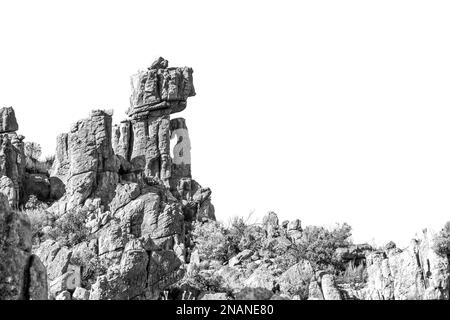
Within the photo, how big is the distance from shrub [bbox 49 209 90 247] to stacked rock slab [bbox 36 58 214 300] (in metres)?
0.50

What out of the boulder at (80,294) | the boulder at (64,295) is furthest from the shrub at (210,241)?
the boulder at (64,295)

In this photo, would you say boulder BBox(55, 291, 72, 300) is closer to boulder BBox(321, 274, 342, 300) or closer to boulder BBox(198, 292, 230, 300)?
boulder BBox(198, 292, 230, 300)

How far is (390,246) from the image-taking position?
84500 millimetres

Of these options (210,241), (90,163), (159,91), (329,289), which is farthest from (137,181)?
(329,289)

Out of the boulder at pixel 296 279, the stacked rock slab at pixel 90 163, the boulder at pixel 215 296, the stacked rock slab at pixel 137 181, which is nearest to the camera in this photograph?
the boulder at pixel 215 296

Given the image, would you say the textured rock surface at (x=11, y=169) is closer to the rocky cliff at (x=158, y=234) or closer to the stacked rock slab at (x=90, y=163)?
the rocky cliff at (x=158, y=234)

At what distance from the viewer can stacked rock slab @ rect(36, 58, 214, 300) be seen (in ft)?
244

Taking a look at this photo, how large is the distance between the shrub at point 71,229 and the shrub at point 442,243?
21.4 meters

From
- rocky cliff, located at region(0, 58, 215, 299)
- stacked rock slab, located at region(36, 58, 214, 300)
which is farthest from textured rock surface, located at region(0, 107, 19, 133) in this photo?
stacked rock slab, located at region(36, 58, 214, 300)

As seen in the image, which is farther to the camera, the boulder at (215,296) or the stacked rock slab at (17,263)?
the boulder at (215,296)

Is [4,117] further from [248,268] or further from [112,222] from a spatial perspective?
[248,268]

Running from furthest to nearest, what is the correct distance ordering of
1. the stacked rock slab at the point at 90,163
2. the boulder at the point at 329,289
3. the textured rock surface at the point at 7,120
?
the textured rock surface at the point at 7,120
the stacked rock slab at the point at 90,163
the boulder at the point at 329,289

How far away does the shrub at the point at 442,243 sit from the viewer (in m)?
62.4
